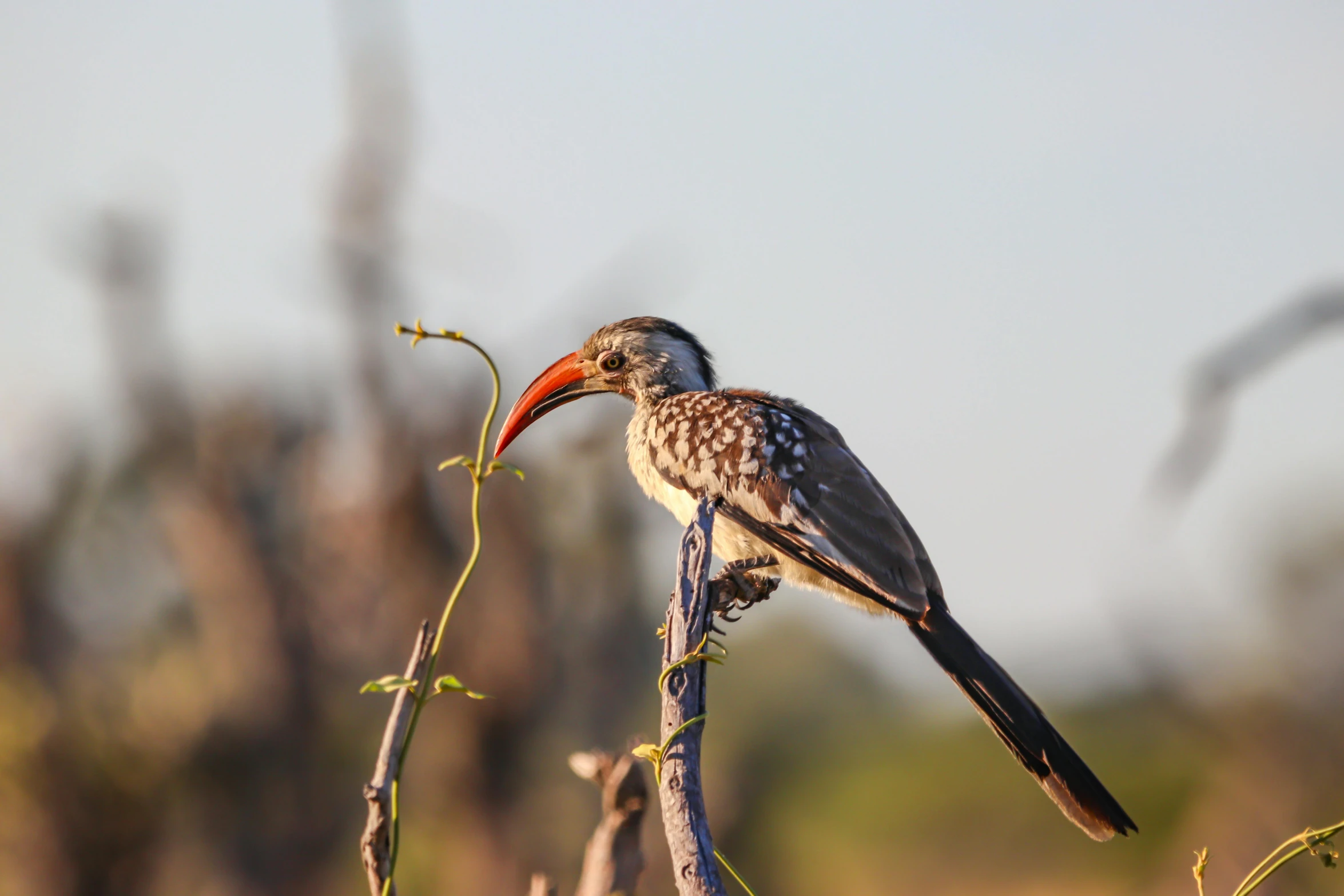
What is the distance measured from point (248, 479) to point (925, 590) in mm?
12950

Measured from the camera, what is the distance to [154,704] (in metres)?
13.0

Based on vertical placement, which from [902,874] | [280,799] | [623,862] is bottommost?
[902,874]

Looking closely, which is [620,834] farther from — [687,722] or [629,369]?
[629,369]

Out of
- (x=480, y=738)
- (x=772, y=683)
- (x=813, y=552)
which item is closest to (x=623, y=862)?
(x=813, y=552)

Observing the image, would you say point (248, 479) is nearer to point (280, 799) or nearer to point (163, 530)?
point (163, 530)

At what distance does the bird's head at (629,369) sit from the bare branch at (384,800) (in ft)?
11.6

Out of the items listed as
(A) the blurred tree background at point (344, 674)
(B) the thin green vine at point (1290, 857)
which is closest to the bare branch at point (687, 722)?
(B) the thin green vine at point (1290, 857)

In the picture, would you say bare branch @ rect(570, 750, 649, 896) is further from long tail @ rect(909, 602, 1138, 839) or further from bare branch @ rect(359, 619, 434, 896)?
bare branch @ rect(359, 619, 434, 896)

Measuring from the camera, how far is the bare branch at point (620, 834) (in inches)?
111

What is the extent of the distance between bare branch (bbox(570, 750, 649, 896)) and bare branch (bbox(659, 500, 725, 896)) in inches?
17.7

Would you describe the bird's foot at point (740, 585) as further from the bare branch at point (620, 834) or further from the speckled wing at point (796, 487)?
the bare branch at point (620, 834)

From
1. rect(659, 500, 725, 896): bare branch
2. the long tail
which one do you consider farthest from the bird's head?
rect(659, 500, 725, 896): bare branch

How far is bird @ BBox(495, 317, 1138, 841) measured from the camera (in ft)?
10.5

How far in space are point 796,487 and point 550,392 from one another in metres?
1.53
